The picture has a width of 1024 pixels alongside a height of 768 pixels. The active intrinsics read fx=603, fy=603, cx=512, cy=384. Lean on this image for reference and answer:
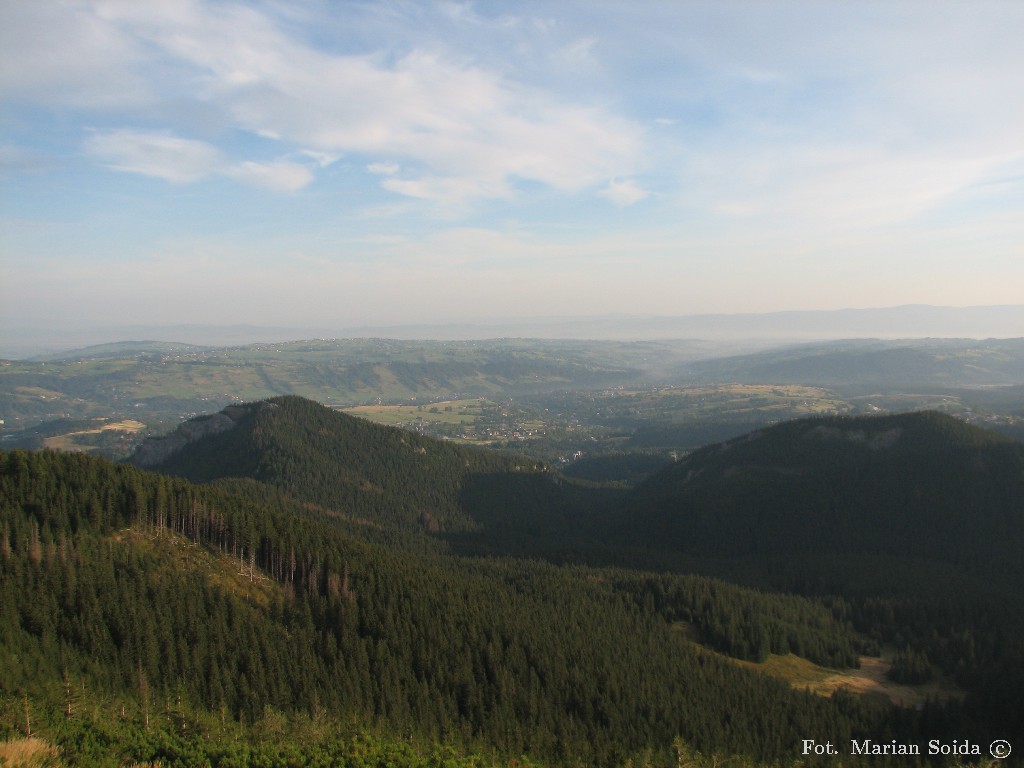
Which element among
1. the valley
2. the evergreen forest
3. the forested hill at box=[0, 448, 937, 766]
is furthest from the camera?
the valley

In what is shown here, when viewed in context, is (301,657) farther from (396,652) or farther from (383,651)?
(396,652)

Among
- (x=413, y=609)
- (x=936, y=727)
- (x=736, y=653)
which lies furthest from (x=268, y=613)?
(x=936, y=727)

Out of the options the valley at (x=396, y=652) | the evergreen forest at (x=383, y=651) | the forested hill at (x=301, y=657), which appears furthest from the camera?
the valley at (x=396, y=652)

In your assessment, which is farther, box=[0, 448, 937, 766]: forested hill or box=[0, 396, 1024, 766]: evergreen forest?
box=[0, 396, 1024, 766]: evergreen forest

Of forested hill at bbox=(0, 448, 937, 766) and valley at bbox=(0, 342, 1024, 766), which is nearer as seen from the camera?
forested hill at bbox=(0, 448, 937, 766)

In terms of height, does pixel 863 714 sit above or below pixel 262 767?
below

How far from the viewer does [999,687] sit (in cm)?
10344

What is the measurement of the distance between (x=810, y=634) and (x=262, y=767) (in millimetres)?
118960

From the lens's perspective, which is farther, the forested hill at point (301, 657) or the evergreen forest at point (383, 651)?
the evergreen forest at point (383, 651)

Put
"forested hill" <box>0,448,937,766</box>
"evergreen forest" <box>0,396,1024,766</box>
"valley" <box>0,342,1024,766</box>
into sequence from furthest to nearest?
"valley" <box>0,342,1024,766</box>, "evergreen forest" <box>0,396,1024,766</box>, "forested hill" <box>0,448,937,766</box>

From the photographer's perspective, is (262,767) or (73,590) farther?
(73,590)

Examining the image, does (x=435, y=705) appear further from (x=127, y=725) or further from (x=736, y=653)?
(x=736, y=653)

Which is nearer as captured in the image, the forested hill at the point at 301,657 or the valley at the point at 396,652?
the forested hill at the point at 301,657

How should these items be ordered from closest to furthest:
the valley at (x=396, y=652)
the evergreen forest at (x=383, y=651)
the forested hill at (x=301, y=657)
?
the forested hill at (x=301, y=657), the evergreen forest at (x=383, y=651), the valley at (x=396, y=652)
